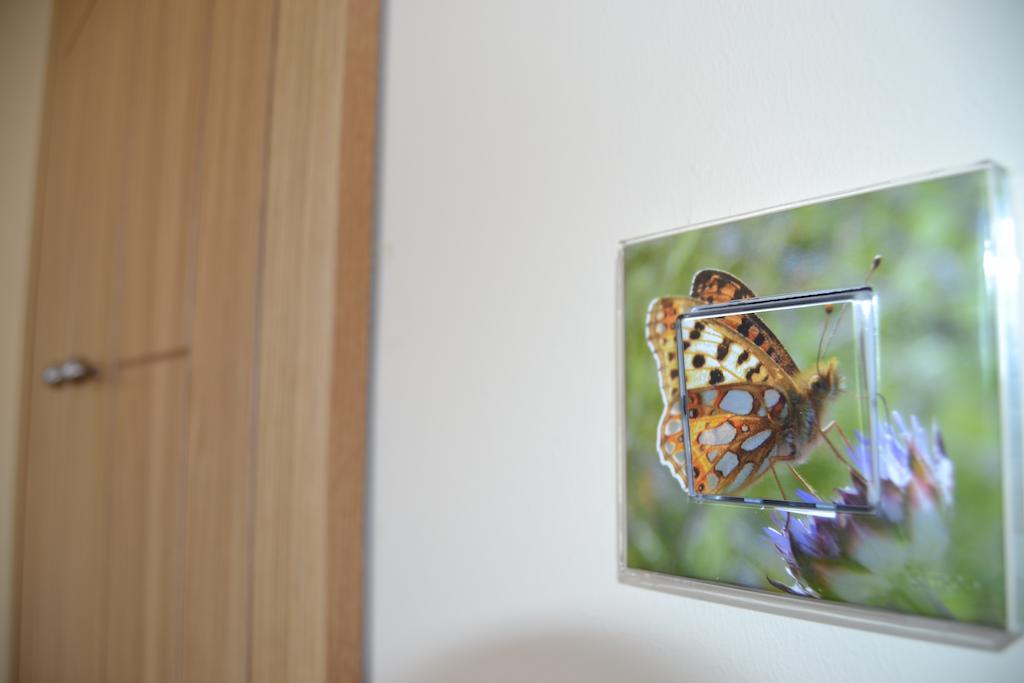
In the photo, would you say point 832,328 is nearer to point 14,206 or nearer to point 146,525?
point 146,525

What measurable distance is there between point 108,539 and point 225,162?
20.0 inches

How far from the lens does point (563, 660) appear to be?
0.41 m

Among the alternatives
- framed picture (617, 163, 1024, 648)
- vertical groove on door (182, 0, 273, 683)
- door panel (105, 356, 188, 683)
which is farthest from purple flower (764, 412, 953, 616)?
door panel (105, 356, 188, 683)

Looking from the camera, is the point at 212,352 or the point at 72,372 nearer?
the point at 212,352

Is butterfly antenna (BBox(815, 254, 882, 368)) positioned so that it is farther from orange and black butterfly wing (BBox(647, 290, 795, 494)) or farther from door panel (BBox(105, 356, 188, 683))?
door panel (BBox(105, 356, 188, 683))

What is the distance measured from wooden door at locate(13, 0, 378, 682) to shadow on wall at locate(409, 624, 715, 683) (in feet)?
0.39

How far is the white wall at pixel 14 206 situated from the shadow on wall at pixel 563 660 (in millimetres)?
1128

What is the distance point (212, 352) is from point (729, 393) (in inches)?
21.5

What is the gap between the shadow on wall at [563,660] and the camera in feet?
1.19

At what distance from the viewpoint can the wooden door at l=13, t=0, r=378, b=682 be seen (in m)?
0.57

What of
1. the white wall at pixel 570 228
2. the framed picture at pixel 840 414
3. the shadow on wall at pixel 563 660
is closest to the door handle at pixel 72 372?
the white wall at pixel 570 228

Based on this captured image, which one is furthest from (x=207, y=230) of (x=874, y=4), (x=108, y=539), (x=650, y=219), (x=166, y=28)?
(x=874, y=4)

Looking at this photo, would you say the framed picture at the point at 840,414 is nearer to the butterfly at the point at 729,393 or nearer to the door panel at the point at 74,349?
the butterfly at the point at 729,393

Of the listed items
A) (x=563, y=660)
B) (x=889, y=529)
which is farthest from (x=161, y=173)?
(x=889, y=529)
